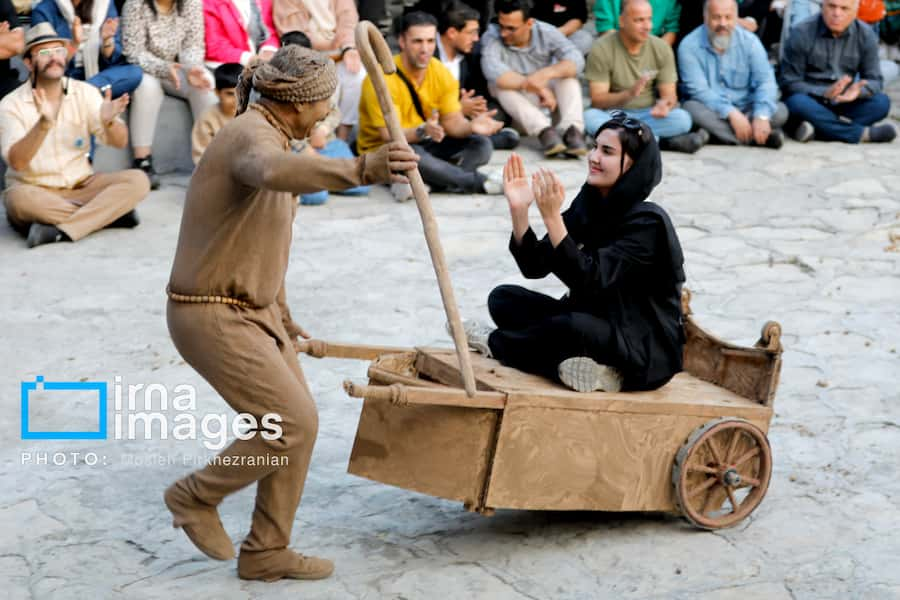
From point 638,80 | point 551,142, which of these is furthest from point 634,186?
point 638,80

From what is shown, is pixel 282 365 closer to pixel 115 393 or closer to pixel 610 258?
pixel 610 258

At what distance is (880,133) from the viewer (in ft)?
36.6

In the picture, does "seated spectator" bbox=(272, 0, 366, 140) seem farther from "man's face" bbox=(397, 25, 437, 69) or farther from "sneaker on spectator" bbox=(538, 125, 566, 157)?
"sneaker on spectator" bbox=(538, 125, 566, 157)

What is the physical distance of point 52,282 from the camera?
308 inches

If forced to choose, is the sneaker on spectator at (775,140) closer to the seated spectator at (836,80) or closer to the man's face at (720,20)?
the seated spectator at (836,80)

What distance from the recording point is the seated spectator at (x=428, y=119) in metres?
9.64

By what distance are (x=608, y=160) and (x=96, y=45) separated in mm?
5709

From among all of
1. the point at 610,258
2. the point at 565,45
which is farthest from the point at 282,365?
the point at 565,45

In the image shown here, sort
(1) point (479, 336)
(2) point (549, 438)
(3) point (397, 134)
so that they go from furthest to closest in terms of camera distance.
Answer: (1) point (479, 336) < (2) point (549, 438) < (3) point (397, 134)

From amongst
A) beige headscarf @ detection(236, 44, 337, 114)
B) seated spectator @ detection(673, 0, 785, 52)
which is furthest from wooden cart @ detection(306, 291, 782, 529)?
seated spectator @ detection(673, 0, 785, 52)

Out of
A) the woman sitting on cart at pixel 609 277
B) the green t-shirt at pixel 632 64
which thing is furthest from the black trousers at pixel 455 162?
the woman sitting on cart at pixel 609 277

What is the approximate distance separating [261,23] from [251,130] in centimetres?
648

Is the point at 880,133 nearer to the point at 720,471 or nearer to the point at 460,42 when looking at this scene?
the point at 460,42

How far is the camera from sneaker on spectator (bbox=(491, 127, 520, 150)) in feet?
35.3
